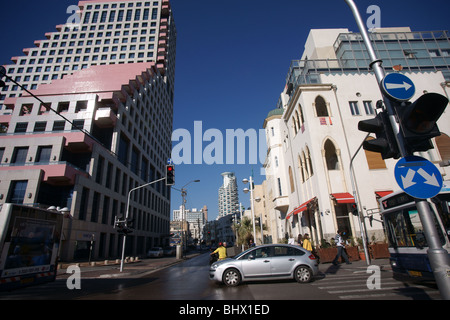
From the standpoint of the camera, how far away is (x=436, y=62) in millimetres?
26953

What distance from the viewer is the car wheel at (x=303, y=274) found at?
8484 mm

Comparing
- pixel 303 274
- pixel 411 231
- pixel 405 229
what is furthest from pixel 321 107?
pixel 303 274

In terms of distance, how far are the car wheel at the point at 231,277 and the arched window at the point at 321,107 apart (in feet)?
59.0

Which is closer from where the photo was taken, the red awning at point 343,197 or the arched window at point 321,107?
the red awning at point 343,197

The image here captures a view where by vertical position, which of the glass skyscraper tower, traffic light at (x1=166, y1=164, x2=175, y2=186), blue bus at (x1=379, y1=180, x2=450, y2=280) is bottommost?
blue bus at (x1=379, y1=180, x2=450, y2=280)

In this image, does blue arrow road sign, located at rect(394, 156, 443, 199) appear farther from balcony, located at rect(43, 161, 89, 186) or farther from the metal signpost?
balcony, located at rect(43, 161, 89, 186)

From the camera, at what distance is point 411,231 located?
285 inches

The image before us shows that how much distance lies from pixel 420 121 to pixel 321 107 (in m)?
20.2

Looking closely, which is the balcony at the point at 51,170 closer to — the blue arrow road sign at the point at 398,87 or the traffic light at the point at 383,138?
the traffic light at the point at 383,138

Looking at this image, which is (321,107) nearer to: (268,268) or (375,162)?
(375,162)

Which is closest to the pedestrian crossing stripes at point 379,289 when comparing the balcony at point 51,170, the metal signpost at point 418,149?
the metal signpost at point 418,149

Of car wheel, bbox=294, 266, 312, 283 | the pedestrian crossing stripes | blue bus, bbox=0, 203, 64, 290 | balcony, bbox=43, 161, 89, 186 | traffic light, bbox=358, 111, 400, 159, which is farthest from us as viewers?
balcony, bbox=43, 161, 89, 186

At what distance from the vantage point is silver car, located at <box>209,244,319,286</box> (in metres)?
8.50

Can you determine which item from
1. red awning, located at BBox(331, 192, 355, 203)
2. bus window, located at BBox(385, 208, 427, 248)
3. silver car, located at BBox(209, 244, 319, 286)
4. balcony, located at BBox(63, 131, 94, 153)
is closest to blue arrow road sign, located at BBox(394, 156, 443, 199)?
bus window, located at BBox(385, 208, 427, 248)
